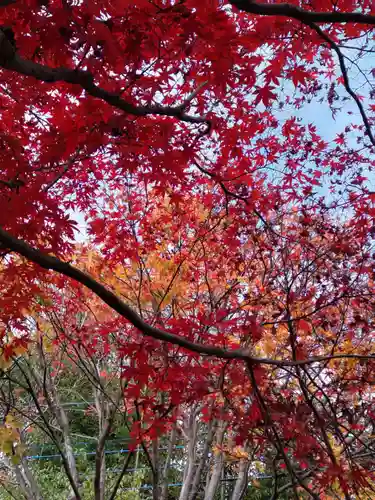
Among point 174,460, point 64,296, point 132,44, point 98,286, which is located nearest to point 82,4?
point 132,44

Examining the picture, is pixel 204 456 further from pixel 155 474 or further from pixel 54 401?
pixel 54 401

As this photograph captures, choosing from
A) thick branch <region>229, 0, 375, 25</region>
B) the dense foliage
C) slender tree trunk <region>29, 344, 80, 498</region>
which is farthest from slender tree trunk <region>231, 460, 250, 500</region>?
thick branch <region>229, 0, 375, 25</region>

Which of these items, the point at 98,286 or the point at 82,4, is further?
the point at 82,4

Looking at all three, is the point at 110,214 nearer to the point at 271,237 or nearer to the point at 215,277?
the point at 215,277

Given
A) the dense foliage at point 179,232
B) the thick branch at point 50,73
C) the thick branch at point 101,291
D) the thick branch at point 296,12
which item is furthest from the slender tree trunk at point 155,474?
the thick branch at point 296,12

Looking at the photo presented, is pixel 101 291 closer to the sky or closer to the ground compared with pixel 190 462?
closer to the sky

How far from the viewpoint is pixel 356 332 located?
17.7 feet

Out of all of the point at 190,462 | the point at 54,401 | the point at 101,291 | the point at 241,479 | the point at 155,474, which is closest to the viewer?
the point at 101,291

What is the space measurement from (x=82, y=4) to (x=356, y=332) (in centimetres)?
468

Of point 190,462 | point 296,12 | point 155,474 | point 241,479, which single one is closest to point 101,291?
point 296,12

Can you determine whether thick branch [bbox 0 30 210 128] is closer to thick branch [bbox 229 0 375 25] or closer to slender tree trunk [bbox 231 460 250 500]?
thick branch [bbox 229 0 375 25]

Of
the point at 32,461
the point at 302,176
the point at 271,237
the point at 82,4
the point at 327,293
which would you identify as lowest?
the point at 32,461

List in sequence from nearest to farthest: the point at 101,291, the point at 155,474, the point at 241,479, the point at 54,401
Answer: the point at 101,291
the point at 155,474
the point at 241,479
the point at 54,401

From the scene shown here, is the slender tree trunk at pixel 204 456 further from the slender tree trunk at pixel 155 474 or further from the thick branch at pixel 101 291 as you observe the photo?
the thick branch at pixel 101 291
